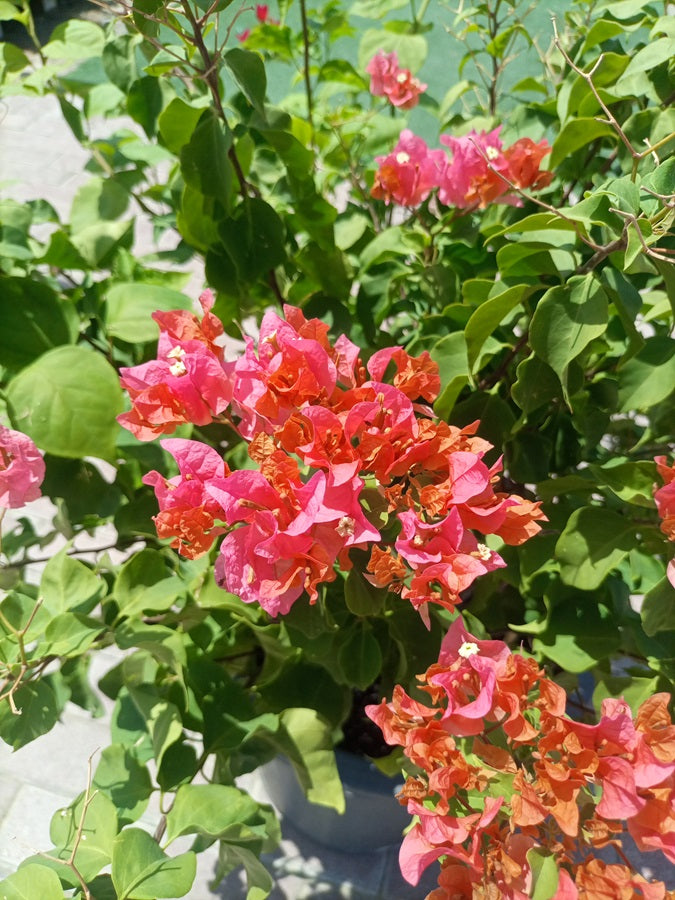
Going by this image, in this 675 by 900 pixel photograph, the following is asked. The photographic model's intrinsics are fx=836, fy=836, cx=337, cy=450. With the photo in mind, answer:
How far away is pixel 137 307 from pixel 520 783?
1.11ft

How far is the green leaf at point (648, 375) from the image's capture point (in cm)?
42

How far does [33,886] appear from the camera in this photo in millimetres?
335

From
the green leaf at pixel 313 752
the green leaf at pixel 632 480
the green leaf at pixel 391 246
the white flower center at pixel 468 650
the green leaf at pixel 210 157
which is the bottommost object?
the green leaf at pixel 313 752

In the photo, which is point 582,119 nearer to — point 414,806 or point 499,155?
point 499,155

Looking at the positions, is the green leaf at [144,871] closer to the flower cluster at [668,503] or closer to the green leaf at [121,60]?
the flower cluster at [668,503]

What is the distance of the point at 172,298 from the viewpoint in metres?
0.51

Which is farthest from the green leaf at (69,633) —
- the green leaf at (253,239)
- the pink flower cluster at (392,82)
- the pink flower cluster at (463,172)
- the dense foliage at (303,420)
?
the pink flower cluster at (392,82)

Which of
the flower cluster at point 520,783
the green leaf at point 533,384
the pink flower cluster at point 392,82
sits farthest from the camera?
the pink flower cluster at point 392,82

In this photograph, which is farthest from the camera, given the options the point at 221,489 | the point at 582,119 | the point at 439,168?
the point at 439,168

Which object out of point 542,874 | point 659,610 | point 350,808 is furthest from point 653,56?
point 350,808

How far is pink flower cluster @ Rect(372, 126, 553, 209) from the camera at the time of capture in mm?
510

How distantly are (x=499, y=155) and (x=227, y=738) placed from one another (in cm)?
39

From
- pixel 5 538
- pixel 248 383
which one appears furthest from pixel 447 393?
pixel 5 538

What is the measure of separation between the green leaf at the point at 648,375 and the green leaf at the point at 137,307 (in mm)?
263
